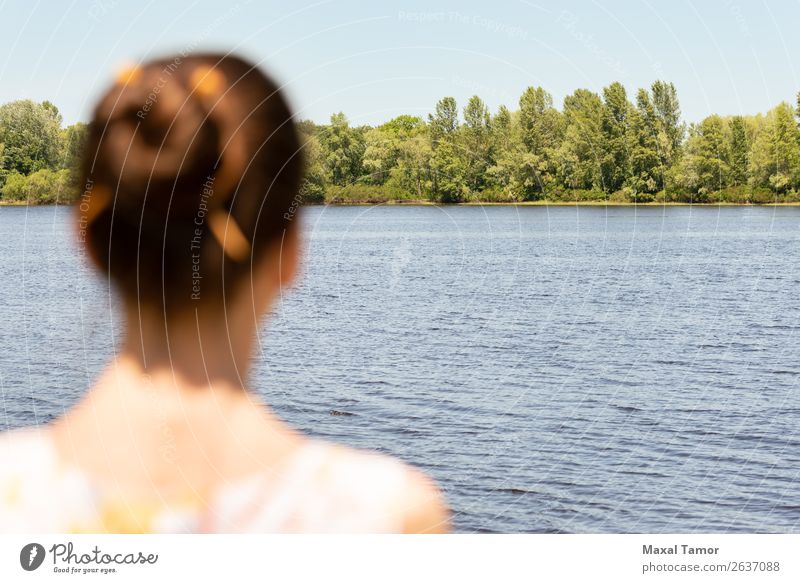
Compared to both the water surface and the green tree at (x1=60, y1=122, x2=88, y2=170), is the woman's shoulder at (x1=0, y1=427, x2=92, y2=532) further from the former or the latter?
the green tree at (x1=60, y1=122, x2=88, y2=170)

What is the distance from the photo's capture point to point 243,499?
320 centimetres

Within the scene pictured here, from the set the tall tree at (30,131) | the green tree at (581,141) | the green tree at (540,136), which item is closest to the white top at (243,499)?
the tall tree at (30,131)

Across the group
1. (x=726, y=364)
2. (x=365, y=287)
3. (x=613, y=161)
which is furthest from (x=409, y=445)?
(x=613, y=161)

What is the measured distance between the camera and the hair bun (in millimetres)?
2768

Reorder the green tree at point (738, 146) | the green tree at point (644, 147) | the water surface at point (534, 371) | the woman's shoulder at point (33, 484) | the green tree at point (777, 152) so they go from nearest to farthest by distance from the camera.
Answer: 1. the woman's shoulder at point (33, 484)
2. the water surface at point (534, 371)
3. the green tree at point (644, 147)
4. the green tree at point (738, 146)
5. the green tree at point (777, 152)

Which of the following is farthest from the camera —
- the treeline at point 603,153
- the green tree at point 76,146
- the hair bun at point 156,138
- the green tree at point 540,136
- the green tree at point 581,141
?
the green tree at point 581,141

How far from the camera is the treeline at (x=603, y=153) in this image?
88.8 m

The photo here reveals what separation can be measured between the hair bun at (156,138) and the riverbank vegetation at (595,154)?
2455 inches

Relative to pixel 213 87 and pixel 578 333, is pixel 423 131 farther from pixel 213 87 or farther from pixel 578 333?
pixel 213 87

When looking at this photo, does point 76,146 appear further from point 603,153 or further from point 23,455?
point 603,153

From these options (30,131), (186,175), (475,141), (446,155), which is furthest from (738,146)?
(186,175)

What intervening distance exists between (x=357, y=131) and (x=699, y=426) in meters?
20.0

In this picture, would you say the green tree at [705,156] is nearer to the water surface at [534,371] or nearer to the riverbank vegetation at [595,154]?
the riverbank vegetation at [595,154]

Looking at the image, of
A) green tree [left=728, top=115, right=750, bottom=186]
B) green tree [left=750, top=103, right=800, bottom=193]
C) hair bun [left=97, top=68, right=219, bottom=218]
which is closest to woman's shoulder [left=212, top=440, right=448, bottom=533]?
hair bun [left=97, top=68, right=219, bottom=218]
